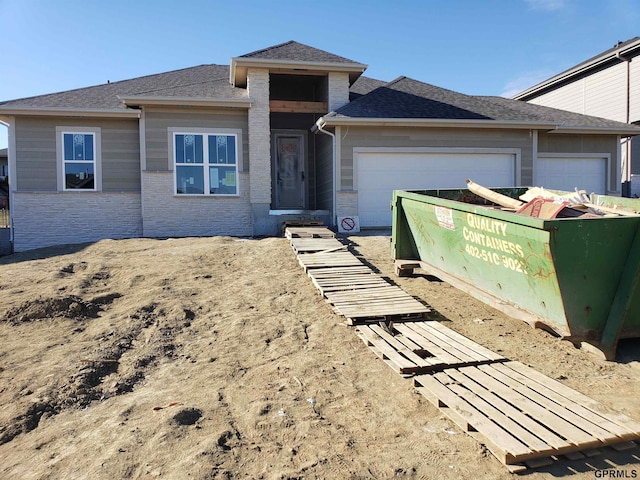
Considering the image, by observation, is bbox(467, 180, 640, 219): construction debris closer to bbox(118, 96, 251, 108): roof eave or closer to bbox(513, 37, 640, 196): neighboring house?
bbox(118, 96, 251, 108): roof eave

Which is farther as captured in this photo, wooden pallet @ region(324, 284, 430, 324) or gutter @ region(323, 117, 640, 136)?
gutter @ region(323, 117, 640, 136)

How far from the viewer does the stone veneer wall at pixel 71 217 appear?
1313cm

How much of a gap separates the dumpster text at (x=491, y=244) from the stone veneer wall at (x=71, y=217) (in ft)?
33.5

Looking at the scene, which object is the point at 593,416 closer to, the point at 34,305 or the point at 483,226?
the point at 483,226

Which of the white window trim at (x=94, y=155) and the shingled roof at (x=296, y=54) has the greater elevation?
the shingled roof at (x=296, y=54)

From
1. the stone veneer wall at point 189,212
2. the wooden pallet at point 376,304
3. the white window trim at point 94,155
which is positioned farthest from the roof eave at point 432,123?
the wooden pallet at point 376,304

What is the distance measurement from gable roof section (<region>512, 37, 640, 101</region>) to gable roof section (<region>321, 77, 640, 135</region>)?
5426 millimetres

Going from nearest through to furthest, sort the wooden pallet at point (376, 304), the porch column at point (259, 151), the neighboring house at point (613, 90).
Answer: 1. the wooden pallet at point (376, 304)
2. the porch column at point (259, 151)
3. the neighboring house at point (613, 90)

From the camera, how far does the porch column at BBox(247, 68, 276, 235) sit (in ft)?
44.1

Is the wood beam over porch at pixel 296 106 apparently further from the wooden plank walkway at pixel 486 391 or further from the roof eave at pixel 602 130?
the wooden plank walkway at pixel 486 391

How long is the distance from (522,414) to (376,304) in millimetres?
3127

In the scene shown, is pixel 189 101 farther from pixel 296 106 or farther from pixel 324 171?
pixel 324 171

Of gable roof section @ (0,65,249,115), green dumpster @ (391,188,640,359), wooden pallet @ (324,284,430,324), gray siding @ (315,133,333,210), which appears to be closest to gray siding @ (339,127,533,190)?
gray siding @ (315,133,333,210)

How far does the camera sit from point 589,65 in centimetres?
2100
